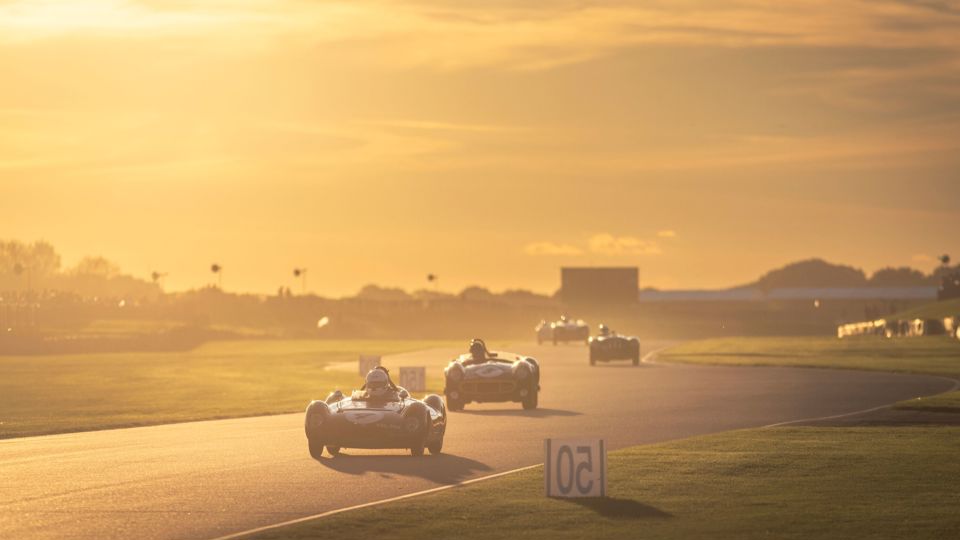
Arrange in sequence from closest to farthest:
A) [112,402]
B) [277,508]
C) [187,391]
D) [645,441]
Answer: [277,508], [645,441], [112,402], [187,391]

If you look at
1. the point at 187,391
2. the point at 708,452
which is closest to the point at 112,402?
the point at 187,391

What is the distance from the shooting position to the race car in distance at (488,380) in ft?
136

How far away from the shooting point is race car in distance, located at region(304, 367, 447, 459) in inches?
1056

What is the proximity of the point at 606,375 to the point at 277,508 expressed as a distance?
44687mm

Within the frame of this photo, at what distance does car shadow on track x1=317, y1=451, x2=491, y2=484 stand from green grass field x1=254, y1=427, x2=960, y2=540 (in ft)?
3.60

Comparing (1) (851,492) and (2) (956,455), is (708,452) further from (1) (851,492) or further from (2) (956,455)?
(1) (851,492)

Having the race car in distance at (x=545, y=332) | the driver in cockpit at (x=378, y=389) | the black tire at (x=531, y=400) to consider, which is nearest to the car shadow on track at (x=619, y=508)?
the driver in cockpit at (x=378, y=389)

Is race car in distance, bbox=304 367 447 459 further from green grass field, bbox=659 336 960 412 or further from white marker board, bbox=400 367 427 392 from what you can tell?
green grass field, bbox=659 336 960 412

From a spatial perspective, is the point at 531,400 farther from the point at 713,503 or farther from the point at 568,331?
the point at 568,331

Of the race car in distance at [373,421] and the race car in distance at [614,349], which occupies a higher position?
the race car in distance at [614,349]

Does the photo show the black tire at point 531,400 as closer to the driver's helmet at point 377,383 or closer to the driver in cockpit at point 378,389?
the driver in cockpit at point 378,389

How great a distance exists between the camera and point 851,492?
856 inches

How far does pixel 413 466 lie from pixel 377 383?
2.20 metres

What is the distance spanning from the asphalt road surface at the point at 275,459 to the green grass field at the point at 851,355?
20274mm
